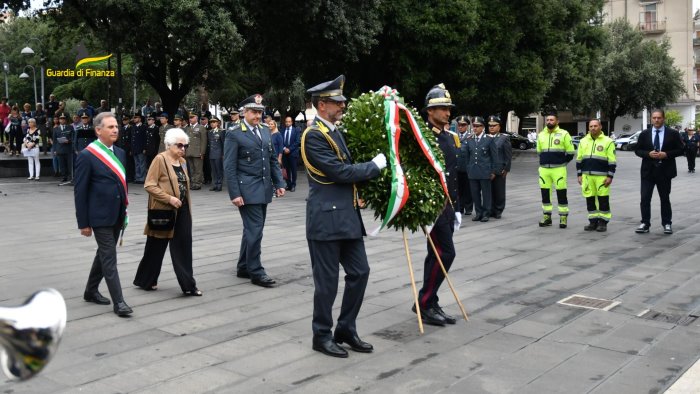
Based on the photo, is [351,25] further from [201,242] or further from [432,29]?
[201,242]

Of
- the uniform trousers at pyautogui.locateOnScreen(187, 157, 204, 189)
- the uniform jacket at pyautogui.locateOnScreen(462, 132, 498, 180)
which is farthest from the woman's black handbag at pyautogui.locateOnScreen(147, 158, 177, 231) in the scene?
the uniform trousers at pyautogui.locateOnScreen(187, 157, 204, 189)

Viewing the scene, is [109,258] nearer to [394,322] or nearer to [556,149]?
[394,322]

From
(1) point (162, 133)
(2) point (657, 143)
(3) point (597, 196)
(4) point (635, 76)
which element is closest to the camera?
(2) point (657, 143)

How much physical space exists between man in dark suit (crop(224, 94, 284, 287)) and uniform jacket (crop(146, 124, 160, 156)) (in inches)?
529

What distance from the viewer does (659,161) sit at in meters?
11.9

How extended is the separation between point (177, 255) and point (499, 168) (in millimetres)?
8258

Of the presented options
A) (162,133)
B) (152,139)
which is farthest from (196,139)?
(152,139)

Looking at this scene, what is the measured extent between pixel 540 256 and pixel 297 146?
36.7ft

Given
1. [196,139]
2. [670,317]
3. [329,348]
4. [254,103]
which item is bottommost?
[670,317]

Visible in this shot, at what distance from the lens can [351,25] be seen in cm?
2362

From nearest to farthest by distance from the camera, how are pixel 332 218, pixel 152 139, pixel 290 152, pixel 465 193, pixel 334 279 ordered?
pixel 332 218 → pixel 334 279 → pixel 465 193 → pixel 290 152 → pixel 152 139

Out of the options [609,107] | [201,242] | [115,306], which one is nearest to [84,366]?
[115,306]

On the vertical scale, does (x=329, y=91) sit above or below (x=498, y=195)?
above

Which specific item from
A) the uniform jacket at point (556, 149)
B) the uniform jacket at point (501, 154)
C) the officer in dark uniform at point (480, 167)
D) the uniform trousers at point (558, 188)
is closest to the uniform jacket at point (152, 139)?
the officer in dark uniform at point (480, 167)
